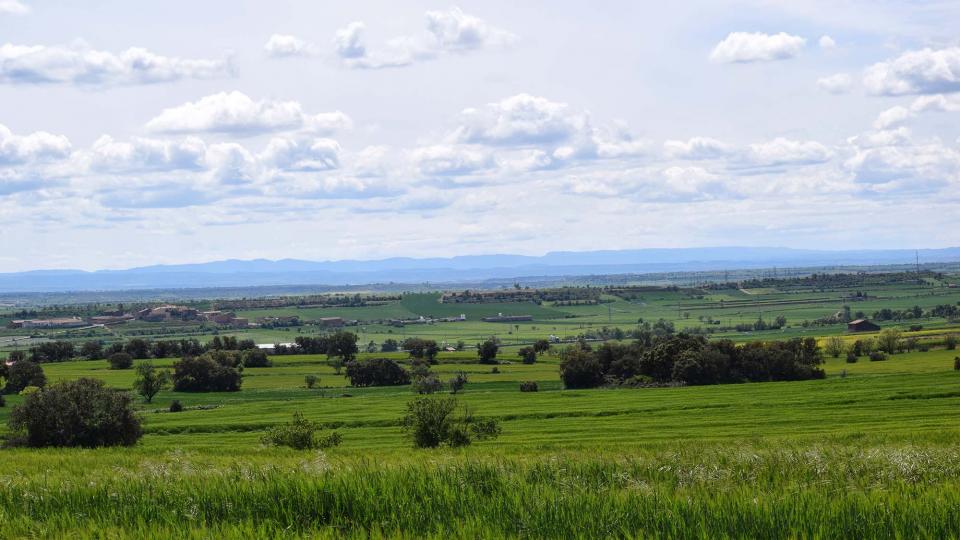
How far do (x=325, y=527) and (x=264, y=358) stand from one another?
424ft

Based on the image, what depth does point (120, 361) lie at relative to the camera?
13638cm

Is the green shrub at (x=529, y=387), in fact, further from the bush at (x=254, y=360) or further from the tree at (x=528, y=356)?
the bush at (x=254, y=360)

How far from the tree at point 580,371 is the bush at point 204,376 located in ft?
119

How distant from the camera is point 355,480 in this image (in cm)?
1458

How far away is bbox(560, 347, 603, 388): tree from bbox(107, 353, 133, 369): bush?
6153cm

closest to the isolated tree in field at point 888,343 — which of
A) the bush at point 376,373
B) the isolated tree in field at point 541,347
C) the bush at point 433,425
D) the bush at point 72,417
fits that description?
the isolated tree in field at point 541,347

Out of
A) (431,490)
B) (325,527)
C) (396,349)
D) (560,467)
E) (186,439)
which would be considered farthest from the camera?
(396,349)

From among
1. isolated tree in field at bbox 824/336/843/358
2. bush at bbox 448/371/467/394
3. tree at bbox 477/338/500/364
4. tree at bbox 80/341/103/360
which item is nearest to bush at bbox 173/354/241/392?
bush at bbox 448/371/467/394

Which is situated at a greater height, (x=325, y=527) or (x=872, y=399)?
(x=325, y=527)

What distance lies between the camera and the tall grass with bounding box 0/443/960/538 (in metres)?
12.1

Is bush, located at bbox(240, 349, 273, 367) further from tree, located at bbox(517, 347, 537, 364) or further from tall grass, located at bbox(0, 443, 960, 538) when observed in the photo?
tall grass, located at bbox(0, 443, 960, 538)

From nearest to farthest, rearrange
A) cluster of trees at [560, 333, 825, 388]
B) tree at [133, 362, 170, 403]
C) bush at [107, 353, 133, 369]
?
tree at [133, 362, 170, 403]
cluster of trees at [560, 333, 825, 388]
bush at [107, 353, 133, 369]

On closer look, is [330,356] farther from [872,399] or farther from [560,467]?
[560,467]

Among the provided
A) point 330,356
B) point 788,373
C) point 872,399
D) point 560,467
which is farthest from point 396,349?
point 560,467
